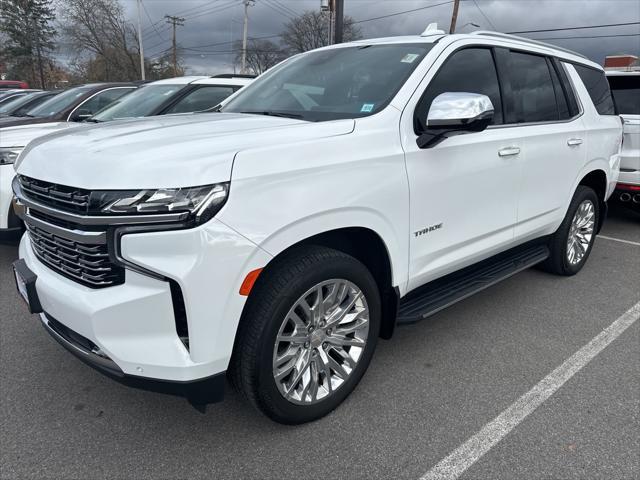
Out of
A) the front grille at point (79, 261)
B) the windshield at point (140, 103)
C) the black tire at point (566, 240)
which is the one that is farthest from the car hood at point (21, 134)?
the black tire at point (566, 240)

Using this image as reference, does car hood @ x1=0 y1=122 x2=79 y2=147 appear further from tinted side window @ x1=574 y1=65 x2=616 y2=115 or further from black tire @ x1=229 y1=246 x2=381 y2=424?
tinted side window @ x1=574 y1=65 x2=616 y2=115

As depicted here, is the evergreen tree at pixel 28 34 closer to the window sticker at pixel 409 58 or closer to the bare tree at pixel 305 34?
the bare tree at pixel 305 34

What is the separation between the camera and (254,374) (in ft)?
7.09

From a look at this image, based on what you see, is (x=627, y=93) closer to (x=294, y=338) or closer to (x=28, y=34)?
(x=294, y=338)

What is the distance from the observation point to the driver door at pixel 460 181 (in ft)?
8.86

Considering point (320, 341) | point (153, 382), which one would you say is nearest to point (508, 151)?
point (320, 341)

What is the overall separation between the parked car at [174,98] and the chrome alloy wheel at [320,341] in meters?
4.07

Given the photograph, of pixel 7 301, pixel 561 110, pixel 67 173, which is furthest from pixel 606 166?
pixel 7 301

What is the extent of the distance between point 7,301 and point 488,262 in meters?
3.71

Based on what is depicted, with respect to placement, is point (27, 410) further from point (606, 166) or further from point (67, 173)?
point (606, 166)

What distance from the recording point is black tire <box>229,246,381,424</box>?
2119 millimetres

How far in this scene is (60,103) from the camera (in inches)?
291

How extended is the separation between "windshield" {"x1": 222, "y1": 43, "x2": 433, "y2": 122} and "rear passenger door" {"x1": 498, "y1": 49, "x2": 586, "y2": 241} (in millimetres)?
929

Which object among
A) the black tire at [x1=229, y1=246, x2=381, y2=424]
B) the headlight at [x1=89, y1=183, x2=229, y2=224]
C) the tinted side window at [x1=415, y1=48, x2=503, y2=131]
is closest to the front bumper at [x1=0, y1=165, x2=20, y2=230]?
Answer: the headlight at [x1=89, y1=183, x2=229, y2=224]
